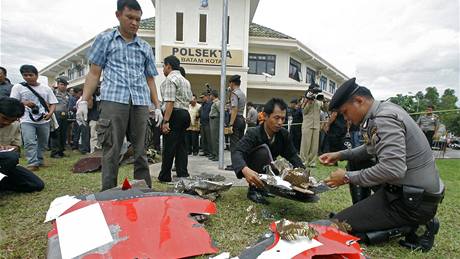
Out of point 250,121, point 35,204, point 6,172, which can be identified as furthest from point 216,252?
point 250,121

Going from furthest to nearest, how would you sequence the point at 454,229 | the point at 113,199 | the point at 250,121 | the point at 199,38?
the point at 199,38 → the point at 250,121 → the point at 454,229 → the point at 113,199

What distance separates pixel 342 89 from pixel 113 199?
1.81 metres

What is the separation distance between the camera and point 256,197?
10.3 ft

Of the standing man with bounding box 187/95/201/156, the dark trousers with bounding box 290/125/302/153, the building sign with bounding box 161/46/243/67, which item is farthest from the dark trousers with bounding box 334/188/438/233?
the building sign with bounding box 161/46/243/67

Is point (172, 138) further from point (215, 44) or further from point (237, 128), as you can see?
point (215, 44)

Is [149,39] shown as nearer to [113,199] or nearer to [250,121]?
[250,121]

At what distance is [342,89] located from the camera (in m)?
2.20

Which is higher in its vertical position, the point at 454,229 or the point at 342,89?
the point at 342,89

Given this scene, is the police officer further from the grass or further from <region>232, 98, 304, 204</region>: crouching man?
<region>232, 98, 304, 204</region>: crouching man

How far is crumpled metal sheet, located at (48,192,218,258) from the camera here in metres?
1.64

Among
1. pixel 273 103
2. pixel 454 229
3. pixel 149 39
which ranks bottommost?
pixel 454 229

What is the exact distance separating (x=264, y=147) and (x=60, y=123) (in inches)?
204

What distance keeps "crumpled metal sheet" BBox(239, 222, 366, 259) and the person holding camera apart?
4.11m

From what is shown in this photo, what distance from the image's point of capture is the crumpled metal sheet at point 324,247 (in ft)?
5.03
